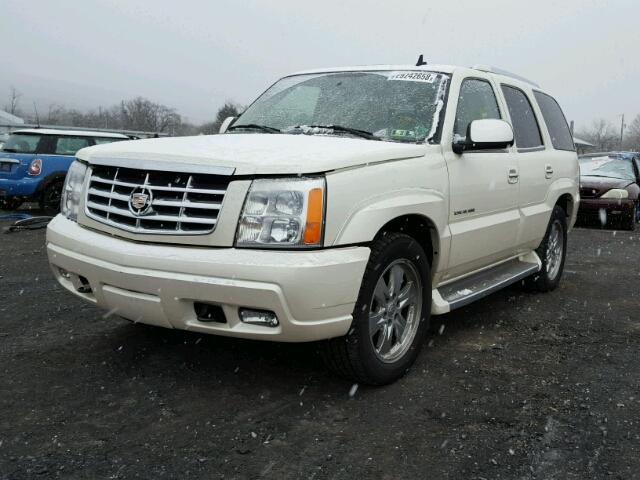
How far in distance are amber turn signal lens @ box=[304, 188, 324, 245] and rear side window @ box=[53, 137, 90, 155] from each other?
1010 centimetres

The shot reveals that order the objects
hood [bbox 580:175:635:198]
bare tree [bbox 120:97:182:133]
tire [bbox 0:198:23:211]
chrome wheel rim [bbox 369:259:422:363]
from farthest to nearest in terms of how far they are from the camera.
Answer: bare tree [bbox 120:97:182:133]
tire [bbox 0:198:23:211]
hood [bbox 580:175:635:198]
chrome wheel rim [bbox 369:259:422:363]

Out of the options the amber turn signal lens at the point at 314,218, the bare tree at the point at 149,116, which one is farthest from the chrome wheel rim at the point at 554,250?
the bare tree at the point at 149,116

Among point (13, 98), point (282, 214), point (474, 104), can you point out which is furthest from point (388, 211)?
point (13, 98)

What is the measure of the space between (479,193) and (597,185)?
27.5 feet

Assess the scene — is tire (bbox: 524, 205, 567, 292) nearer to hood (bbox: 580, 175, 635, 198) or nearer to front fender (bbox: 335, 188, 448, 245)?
front fender (bbox: 335, 188, 448, 245)

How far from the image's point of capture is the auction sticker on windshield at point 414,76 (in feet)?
13.2

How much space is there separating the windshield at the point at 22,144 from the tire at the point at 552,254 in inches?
379

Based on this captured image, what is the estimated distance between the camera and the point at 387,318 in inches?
130

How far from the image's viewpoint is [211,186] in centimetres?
281

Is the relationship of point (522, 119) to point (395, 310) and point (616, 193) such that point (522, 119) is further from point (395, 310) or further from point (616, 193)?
point (616, 193)

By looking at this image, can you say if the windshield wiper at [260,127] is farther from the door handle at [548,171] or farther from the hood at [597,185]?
the hood at [597,185]

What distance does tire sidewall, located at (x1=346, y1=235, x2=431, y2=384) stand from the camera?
2.99 meters

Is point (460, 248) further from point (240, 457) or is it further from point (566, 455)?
point (240, 457)

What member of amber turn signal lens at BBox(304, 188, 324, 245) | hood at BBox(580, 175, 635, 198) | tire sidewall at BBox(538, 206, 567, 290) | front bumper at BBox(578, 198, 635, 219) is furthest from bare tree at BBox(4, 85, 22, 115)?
amber turn signal lens at BBox(304, 188, 324, 245)
